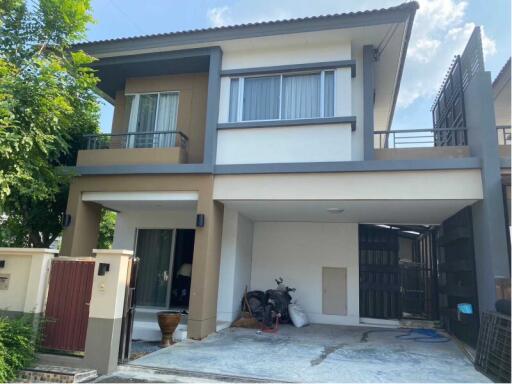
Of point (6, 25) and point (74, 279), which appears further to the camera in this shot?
point (6, 25)

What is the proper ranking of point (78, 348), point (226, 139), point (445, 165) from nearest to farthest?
point (78, 348), point (445, 165), point (226, 139)

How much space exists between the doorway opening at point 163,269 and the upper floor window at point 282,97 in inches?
155

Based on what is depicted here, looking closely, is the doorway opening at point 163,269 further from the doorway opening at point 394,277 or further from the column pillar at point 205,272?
the doorway opening at point 394,277

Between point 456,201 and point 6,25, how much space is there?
29.0ft

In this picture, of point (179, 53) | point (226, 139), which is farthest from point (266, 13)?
point (226, 139)

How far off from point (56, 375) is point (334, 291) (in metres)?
7.07

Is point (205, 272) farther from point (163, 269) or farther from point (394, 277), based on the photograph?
point (394, 277)

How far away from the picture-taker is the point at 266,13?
8.80 metres

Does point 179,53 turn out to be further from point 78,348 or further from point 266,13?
point 78,348

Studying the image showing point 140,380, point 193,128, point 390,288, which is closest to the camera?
point 140,380

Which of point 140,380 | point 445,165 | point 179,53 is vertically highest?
point 179,53

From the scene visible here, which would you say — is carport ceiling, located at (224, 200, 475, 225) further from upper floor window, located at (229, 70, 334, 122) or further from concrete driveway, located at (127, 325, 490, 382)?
concrete driveway, located at (127, 325, 490, 382)

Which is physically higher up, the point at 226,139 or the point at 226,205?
the point at 226,139

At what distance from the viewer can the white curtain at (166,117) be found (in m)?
Result: 9.36
